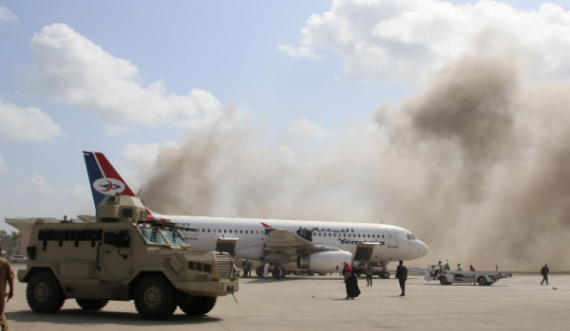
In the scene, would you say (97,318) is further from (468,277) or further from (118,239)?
(468,277)

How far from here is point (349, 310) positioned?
14.6 m

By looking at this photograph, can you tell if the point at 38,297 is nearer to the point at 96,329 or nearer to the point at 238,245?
the point at 96,329

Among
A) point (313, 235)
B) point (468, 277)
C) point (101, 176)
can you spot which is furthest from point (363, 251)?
point (101, 176)

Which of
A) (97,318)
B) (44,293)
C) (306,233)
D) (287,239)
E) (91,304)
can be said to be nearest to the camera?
(97,318)

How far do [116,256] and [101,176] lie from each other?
2047cm

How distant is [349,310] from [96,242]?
6780 millimetres

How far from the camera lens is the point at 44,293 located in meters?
12.2

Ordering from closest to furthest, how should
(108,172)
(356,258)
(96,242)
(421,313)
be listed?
(96,242)
(421,313)
(108,172)
(356,258)

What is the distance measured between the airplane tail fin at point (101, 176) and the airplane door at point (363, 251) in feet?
50.0

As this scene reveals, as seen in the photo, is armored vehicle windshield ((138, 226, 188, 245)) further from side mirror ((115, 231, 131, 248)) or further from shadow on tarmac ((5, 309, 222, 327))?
shadow on tarmac ((5, 309, 222, 327))

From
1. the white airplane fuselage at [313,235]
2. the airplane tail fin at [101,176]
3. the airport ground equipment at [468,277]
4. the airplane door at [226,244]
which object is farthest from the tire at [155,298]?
the airplane door at [226,244]

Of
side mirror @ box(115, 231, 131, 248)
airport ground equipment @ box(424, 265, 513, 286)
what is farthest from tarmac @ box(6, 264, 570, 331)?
airport ground equipment @ box(424, 265, 513, 286)

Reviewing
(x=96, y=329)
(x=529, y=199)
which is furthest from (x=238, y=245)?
(x=529, y=199)

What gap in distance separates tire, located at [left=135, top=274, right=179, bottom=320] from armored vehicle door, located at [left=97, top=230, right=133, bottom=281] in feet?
1.66
